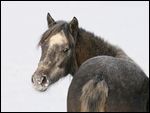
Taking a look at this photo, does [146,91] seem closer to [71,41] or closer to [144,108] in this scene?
[144,108]

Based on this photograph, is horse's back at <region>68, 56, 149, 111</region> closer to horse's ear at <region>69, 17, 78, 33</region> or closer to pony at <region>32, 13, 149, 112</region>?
pony at <region>32, 13, 149, 112</region>

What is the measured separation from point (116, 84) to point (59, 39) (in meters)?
1.66

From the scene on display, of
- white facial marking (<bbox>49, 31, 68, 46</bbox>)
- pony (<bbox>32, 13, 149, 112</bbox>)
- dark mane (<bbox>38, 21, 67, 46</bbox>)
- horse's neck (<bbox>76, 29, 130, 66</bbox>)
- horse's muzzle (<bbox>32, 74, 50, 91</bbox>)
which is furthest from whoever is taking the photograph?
horse's neck (<bbox>76, 29, 130, 66</bbox>)

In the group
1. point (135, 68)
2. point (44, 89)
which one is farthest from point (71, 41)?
point (135, 68)

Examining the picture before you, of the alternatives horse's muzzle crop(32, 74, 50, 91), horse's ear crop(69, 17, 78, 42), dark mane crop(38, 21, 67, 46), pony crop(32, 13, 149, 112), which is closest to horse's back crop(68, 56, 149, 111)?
pony crop(32, 13, 149, 112)

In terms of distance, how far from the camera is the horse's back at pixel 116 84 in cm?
762

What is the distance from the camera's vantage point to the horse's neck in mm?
9547

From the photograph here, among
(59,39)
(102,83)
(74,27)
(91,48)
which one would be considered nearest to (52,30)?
(59,39)

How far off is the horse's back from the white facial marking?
1.14m

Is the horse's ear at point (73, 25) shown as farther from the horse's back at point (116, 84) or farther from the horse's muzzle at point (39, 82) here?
the horse's back at point (116, 84)

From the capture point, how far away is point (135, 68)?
→ 26.0 ft

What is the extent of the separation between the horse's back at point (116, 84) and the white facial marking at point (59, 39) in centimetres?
114

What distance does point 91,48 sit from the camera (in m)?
9.63

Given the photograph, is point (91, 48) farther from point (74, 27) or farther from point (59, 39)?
point (59, 39)
